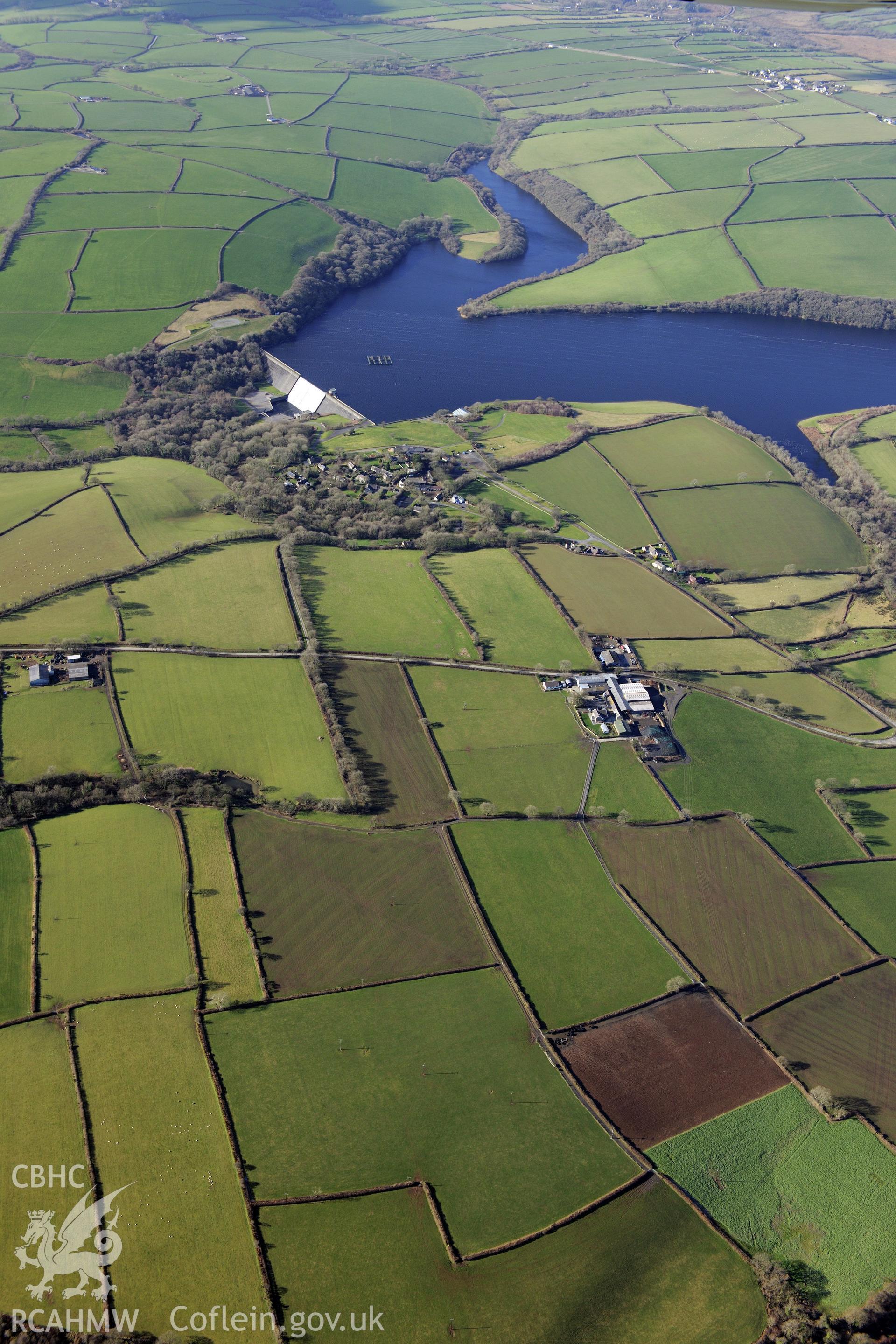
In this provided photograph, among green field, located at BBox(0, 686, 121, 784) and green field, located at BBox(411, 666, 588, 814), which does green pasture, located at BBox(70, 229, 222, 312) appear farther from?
green field, located at BBox(411, 666, 588, 814)

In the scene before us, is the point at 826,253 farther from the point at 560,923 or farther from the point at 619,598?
the point at 560,923

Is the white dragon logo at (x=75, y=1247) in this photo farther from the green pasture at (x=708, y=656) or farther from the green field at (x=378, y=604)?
the green pasture at (x=708, y=656)

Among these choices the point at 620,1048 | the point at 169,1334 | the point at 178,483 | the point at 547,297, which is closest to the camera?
the point at 169,1334

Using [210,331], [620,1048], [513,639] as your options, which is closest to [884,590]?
[513,639]

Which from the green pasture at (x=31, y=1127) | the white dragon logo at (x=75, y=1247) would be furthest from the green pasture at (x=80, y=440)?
the white dragon logo at (x=75, y=1247)

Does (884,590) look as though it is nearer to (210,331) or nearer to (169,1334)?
(169,1334)

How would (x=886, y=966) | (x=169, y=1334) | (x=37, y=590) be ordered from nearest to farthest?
(x=169, y=1334) → (x=886, y=966) → (x=37, y=590)
